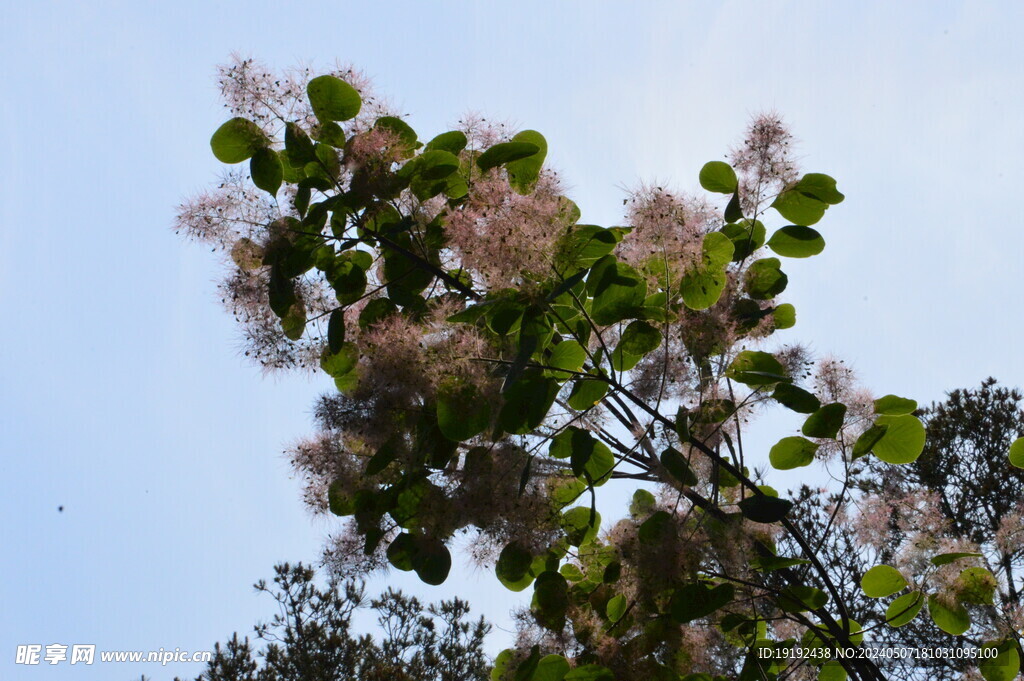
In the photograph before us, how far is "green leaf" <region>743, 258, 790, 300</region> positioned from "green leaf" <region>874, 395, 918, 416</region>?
555 millimetres

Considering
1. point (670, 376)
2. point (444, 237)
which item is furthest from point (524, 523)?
point (444, 237)

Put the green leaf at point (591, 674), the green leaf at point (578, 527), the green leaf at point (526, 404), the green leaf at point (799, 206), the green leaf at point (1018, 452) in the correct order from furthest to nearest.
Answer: the green leaf at point (1018, 452) < the green leaf at point (578, 527) < the green leaf at point (799, 206) < the green leaf at point (591, 674) < the green leaf at point (526, 404)

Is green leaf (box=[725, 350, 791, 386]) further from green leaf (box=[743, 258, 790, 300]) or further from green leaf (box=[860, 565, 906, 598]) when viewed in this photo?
green leaf (box=[860, 565, 906, 598])

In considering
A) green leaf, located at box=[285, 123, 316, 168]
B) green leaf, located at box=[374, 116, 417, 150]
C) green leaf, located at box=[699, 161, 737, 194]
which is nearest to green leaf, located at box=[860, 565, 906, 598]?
green leaf, located at box=[699, 161, 737, 194]

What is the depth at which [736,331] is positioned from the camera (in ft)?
9.36

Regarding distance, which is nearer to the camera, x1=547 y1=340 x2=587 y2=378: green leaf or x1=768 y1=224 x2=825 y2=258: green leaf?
x1=547 y1=340 x2=587 y2=378: green leaf

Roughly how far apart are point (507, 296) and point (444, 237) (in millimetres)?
510

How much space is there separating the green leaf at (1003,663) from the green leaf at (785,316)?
4.75 feet

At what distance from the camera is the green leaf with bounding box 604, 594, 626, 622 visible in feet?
9.55

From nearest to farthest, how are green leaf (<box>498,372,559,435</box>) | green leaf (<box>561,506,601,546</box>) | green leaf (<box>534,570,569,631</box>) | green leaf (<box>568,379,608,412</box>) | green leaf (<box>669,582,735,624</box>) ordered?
green leaf (<box>498,372,559,435</box>), green leaf (<box>669,582,735,624</box>), green leaf (<box>568,379,608,412</box>), green leaf (<box>534,570,569,631</box>), green leaf (<box>561,506,601,546</box>)

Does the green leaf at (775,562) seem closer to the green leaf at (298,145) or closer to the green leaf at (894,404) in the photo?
the green leaf at (894,404)

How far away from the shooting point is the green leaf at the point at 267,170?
2.68 meters

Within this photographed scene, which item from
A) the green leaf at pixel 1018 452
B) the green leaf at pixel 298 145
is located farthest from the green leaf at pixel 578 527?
the green leaf at pixel 1018 452

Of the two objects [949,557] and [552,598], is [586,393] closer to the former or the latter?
[552,598]
